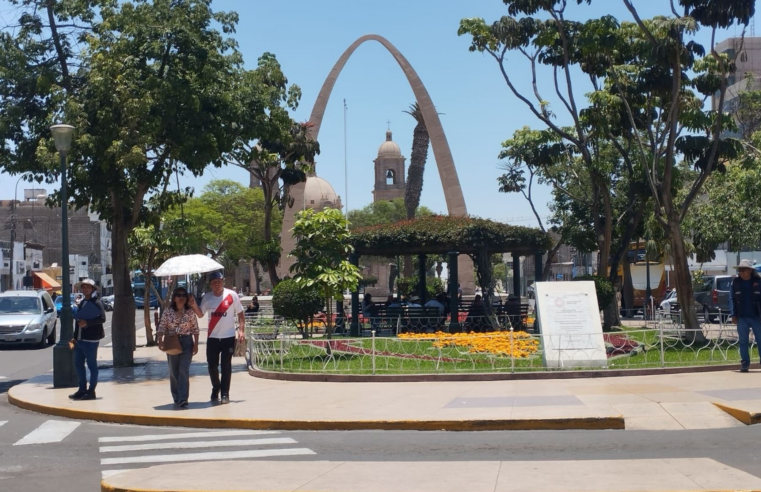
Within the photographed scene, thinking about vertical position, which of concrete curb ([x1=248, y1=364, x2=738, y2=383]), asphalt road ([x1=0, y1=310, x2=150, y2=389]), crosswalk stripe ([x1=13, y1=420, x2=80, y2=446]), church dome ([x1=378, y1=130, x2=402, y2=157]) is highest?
church dome ([x1=378, y1=130, x2=402, y2=157])

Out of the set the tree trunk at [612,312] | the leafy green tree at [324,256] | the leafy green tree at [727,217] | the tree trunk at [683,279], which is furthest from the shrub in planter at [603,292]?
the leafy green tree at [727,217]

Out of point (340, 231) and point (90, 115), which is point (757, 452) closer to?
point (340, 231)

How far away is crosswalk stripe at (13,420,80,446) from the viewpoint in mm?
10148

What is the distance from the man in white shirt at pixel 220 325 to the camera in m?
12.2

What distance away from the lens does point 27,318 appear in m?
26.3

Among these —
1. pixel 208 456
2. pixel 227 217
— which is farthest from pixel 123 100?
pixel 227 217

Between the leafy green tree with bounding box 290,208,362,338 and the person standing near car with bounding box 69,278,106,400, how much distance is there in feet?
17.0

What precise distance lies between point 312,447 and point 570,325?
730 cm

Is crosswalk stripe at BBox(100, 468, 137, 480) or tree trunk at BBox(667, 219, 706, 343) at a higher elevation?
tree trunk at BBox(667, 219, 706, 343)

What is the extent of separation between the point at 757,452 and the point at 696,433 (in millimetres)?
1298

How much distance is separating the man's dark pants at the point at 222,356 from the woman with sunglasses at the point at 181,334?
0.90ft

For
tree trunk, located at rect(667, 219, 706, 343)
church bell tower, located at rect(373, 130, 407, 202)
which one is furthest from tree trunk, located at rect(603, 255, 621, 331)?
church bell tower, located at rect(373, 130, 407, 202)

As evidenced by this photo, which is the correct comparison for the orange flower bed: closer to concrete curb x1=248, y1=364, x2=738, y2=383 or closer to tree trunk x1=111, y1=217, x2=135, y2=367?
concrete curb x1=248, y1=364, x2=738, y2=383

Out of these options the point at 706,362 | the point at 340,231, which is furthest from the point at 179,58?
the point at 706,362
